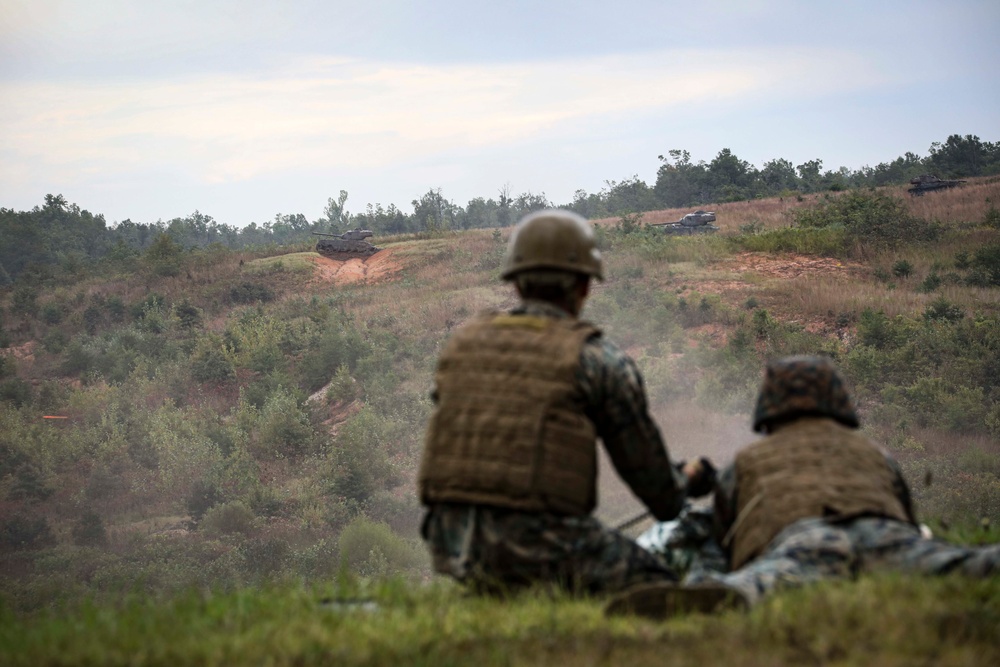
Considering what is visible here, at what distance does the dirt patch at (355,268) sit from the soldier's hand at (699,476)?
34.6m

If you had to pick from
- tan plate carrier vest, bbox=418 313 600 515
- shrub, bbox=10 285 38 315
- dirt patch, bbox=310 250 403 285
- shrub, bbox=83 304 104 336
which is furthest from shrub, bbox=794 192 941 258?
shrub, bbox=10 285 38 315

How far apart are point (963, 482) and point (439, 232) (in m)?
34.4

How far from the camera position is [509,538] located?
411 centimetres

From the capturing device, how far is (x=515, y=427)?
4.00 m

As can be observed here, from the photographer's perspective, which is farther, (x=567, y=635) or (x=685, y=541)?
(x=685, y=541)

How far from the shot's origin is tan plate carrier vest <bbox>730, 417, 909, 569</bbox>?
421 centimetres

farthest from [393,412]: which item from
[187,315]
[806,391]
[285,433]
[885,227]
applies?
[806,391]

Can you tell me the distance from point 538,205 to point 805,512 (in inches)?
2971

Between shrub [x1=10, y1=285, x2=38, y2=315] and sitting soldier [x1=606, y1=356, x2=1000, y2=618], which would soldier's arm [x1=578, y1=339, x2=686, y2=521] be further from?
shrub [x1=10, y1=285, x2=38, y2=315]

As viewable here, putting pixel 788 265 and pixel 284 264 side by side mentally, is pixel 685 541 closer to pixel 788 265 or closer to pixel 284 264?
pixel 788 265

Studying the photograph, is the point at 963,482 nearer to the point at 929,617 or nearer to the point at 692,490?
the point at 692,490

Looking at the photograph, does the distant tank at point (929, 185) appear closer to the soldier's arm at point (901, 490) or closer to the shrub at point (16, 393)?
the shrub at point (16, 393)

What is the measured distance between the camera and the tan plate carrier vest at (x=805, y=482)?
13.8 ft

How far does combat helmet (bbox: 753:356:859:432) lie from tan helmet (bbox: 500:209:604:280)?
961 millimetres
